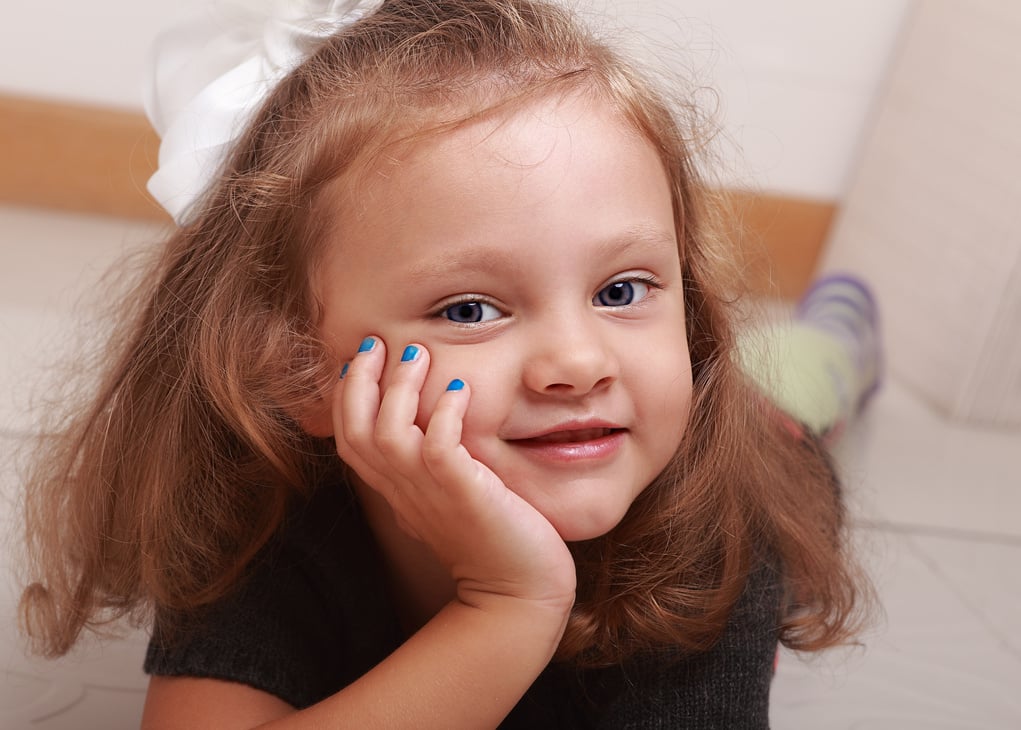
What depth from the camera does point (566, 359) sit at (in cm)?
60

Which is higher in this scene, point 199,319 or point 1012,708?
point 199,319

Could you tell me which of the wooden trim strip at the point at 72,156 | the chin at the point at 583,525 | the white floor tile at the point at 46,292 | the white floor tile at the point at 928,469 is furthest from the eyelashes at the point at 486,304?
the wooden trim strip at the point at 72,156

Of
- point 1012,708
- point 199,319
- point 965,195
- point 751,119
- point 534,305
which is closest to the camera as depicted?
point 534,305

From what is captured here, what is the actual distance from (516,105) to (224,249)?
0.73ft

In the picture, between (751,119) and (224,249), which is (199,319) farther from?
(751,119)

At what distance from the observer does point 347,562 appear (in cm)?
79

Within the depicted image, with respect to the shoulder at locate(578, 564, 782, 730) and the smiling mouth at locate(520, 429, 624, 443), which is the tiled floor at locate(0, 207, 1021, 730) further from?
the smiling mouth at locate(520, 429, 624, 443)

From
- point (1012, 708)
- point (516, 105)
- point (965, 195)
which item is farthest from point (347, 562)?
point (965, 195)

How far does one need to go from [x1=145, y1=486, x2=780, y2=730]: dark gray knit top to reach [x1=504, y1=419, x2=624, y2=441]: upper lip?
159 mm

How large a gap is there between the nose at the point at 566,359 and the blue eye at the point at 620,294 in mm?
38

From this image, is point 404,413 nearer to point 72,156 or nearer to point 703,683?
point 703,683

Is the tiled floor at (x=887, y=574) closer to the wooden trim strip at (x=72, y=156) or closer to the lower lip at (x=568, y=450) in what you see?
the wooden trim strip at (x=72, y=156)

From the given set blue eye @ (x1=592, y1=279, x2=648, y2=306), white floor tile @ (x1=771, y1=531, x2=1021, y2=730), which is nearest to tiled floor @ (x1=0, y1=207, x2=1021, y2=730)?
white floor tile @ (x1=771, y1=531, x2=1021, y2=730)

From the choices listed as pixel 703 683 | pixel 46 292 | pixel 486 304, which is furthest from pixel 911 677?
pixel 46 292
